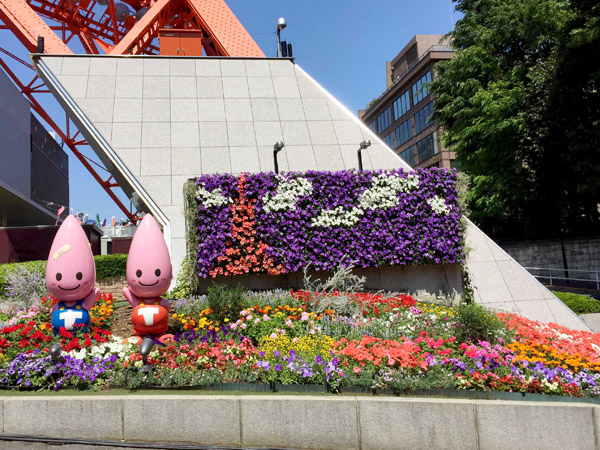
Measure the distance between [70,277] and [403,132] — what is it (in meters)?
58.6

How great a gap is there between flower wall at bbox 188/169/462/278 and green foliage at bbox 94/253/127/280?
13.6ft

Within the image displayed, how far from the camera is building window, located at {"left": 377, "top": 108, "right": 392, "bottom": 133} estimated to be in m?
64.8

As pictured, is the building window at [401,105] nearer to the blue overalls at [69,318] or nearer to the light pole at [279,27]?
the light pole at [279,27]

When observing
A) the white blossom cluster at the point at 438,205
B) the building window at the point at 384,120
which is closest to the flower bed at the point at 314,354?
the white blossom cluster at the point at 438,205

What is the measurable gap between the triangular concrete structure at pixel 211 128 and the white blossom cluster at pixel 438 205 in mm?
1000

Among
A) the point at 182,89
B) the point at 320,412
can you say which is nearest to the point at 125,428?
the point at 320,412

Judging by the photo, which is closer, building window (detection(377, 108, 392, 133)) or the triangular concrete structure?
the triangular concrete structure

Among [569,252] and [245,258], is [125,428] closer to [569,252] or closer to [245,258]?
[245,258]

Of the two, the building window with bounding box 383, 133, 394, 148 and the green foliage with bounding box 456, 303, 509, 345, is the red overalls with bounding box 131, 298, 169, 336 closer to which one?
the green foliage with bounding box 456, 303, 509, 345

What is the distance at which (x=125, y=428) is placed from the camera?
484 cm

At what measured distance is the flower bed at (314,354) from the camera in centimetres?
539

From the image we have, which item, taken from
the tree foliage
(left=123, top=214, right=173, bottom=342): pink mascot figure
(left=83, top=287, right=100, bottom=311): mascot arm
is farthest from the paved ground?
the tree foliage

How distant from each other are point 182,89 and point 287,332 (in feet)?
30.5

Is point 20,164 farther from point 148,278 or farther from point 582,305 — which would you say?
point 582,305
